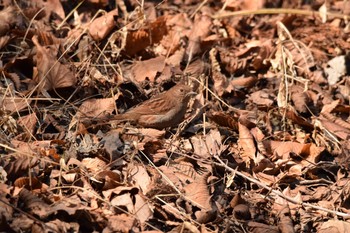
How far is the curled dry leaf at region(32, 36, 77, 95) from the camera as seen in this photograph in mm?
6395

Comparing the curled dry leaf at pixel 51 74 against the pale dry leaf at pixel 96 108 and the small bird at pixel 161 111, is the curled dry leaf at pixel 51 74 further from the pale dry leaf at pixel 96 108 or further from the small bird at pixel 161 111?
the small bird at pixel 161 111

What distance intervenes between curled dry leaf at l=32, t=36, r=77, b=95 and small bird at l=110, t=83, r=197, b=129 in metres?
0.60

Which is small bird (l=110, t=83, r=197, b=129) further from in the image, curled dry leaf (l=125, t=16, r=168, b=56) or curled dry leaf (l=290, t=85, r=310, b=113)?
curled dry leaf (l=290, t=85, r=310, b=113)

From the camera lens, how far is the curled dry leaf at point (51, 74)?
6395 millimetres

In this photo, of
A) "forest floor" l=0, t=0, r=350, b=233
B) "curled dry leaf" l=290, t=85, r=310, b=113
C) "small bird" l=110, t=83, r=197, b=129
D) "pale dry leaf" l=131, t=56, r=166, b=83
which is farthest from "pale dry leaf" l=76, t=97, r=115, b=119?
"curled dry leaf" l=290, t=85, r=310, b=113

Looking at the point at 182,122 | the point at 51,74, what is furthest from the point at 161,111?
the point at 51,74

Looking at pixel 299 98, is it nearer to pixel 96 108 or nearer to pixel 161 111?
pixel 161 111

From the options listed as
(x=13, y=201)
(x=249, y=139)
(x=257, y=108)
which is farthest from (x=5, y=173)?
(x=257, y=108)

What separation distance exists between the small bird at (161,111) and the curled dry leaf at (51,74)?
0.60 metres

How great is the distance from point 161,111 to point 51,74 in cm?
105

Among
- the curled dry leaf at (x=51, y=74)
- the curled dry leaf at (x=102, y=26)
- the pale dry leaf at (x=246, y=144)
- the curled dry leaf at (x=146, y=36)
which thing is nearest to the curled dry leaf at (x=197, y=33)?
the curled dry leaf at (x=146, y=36)

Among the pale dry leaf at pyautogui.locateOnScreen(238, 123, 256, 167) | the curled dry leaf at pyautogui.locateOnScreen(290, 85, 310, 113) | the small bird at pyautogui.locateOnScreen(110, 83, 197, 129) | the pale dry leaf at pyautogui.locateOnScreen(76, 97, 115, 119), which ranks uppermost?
the pale dry leaf at pyautogui.locateOnScreen(76, 97, 115, 119)

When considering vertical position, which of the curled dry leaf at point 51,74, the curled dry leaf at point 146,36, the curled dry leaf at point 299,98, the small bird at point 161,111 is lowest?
the curled dry leaf at point 299,98

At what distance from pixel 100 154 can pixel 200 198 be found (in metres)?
0.92
